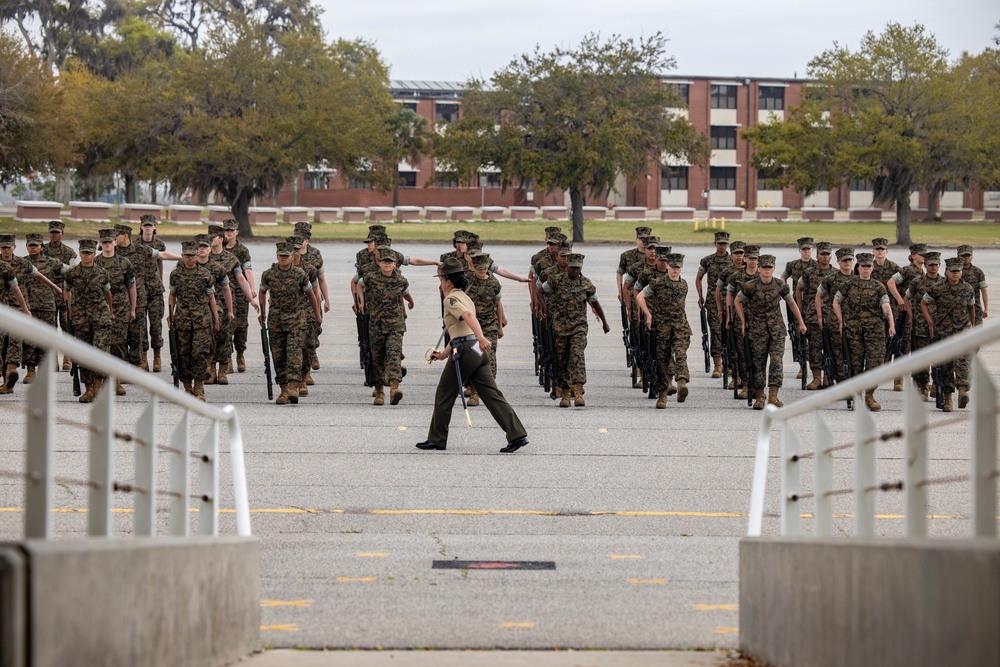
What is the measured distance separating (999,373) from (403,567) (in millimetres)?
16541

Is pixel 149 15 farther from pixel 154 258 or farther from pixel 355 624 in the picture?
pixel 355 624

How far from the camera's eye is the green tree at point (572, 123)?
58656 millimetres

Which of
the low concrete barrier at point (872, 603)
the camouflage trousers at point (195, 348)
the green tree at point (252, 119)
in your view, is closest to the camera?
the low concrete barrier at point (872, 603)

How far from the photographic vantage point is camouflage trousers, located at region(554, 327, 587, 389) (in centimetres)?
1817

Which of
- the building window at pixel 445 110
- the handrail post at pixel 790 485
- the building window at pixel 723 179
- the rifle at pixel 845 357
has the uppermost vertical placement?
the building window at pixel 445 110

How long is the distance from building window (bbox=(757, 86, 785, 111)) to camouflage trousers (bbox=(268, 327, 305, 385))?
84128 millimetres

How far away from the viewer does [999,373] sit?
2331 centimetres

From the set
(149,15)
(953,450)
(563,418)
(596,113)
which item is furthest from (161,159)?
(953,450)

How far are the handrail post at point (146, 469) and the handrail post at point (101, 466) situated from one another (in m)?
0.48

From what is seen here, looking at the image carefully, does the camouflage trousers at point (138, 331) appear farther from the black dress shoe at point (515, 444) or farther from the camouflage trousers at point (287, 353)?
the black dress shoe at point (515, 444)

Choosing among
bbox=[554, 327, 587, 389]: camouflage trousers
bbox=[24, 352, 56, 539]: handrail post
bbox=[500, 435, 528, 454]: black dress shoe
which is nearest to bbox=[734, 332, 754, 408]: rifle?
bbox=[554, 327, 587, 389]: camouflage trousers

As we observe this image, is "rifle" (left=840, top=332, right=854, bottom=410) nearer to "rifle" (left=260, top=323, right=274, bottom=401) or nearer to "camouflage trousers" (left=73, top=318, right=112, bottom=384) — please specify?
"rifle" (left=260, top=323, right=274, bottom=401)

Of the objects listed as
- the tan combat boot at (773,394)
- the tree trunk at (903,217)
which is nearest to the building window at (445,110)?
the tree trunk at (903,217)

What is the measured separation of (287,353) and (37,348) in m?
3.20
